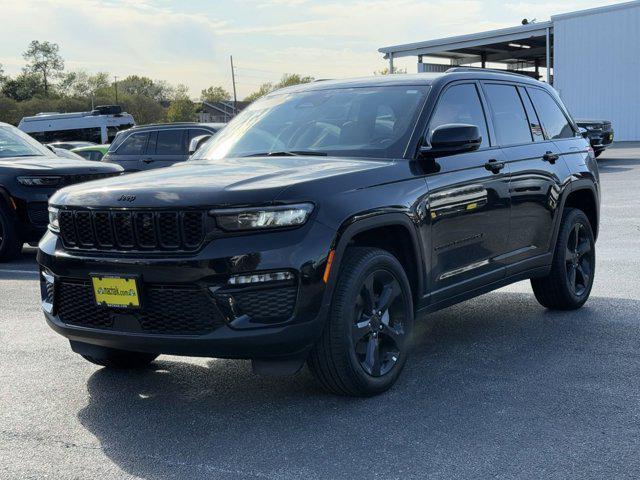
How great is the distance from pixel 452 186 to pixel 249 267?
5.67 ft

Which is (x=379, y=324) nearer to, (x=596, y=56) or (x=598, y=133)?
(x=598, y=133)

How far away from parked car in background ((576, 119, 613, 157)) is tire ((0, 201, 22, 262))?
18141mm

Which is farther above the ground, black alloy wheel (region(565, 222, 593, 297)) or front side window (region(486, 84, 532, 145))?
front side window (region(486, 84, 532, 145))

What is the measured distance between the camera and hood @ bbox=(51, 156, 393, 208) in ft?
13.9

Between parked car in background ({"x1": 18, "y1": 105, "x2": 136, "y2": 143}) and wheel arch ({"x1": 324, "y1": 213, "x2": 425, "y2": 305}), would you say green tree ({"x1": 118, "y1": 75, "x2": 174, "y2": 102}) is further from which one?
wheel arch ({"x1": 324, "y1": 213, "x2": 425, "y2": 305})

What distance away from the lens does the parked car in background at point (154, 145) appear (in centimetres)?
1684

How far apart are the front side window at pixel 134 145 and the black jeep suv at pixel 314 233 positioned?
38.5ft

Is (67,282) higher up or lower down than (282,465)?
higher up

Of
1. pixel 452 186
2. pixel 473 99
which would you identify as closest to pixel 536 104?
pixel 473 99

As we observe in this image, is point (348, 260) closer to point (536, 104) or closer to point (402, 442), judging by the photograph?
point (402, 442)

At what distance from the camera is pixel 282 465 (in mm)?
3846

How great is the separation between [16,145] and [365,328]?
27.3 feet

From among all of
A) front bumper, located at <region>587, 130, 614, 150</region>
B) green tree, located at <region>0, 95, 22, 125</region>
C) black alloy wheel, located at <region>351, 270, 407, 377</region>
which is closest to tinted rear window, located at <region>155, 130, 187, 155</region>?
black alloy wheel, located at <region>351, 270, 407, 377</region>

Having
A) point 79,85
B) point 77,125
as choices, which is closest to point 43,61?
point 79,85
